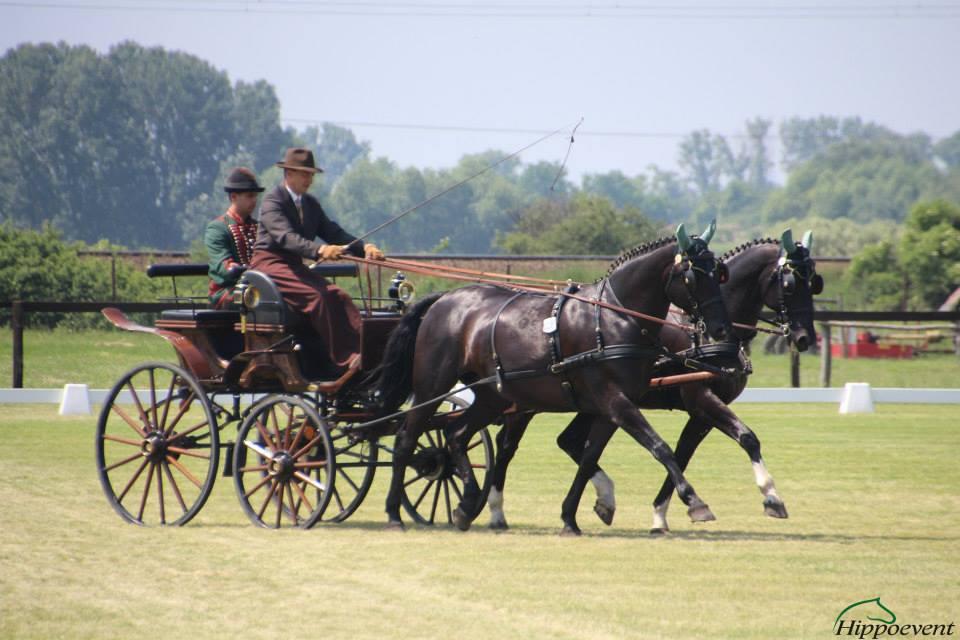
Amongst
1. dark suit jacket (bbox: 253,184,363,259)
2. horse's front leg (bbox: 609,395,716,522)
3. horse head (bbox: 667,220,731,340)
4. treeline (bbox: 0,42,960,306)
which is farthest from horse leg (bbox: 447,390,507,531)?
treeline (bbox: 0,42,960,306)

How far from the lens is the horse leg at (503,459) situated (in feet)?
31.6

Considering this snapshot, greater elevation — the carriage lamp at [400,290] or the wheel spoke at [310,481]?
the carriage lamp at [400,290]

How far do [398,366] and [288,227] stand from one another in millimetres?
1126

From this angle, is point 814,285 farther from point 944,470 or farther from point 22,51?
point 22,51

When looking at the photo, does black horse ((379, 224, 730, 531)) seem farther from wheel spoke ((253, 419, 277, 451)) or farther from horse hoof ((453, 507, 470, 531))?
wheel spoke ((253, 419, 277, 451))

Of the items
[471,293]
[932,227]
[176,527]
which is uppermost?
[932,227]

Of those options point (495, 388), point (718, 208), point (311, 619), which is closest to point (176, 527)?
point (495, 388)

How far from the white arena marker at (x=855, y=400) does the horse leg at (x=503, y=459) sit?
966 cm

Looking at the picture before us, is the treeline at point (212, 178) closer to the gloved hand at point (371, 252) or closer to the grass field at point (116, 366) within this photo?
the grass field at point (116, 366)

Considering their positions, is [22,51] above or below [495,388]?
above

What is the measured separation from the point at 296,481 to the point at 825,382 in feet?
47.7

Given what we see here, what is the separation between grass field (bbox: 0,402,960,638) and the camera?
6.44 meters

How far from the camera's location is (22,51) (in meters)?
82.4

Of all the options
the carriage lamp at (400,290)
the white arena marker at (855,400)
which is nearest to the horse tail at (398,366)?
the carriage lamp at (400,290)
